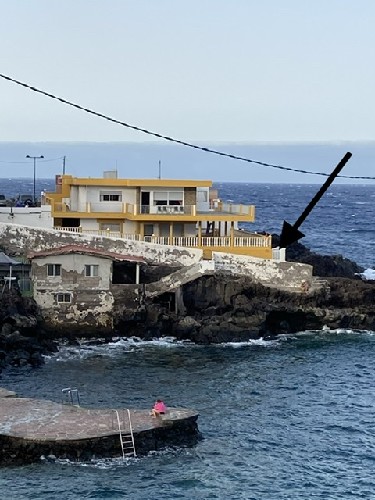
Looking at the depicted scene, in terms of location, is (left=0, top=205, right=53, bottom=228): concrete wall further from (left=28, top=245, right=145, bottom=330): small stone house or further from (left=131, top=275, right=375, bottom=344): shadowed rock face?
(left=131, top=275, right=375, bottom=344): shadowed rock face

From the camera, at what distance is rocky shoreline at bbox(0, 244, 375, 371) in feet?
Result: 166

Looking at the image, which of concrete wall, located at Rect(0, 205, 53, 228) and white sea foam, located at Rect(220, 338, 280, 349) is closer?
white sea foam, located at Rect(220, 338, 280, 349)

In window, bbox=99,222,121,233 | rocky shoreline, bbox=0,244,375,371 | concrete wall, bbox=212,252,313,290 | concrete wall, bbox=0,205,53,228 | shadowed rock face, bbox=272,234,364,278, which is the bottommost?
rocky shoreline, bbox=0,244,375,371

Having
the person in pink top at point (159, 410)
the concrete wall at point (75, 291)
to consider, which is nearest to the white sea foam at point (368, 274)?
the concrete wall at point (75, 291)

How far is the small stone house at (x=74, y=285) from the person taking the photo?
52.0 meters

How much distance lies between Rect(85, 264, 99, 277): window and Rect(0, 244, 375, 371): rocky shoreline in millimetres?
2488

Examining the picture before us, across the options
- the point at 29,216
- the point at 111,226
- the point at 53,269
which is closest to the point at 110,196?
the point at 111,226

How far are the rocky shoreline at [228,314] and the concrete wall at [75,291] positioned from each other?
0.64 meters

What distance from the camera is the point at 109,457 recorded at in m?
32.1

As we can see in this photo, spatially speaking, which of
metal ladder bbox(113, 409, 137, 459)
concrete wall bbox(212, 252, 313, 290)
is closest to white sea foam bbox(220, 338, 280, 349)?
concrete wall bbox(212, 252, 313, 290)

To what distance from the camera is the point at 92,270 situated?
52438mm

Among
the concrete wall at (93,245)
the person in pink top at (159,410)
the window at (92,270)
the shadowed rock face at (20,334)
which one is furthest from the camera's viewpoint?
the concrete wall at (93,245)

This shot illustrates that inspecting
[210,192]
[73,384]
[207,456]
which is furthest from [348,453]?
[210,192]

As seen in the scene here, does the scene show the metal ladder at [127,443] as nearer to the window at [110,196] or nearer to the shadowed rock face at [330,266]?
the window at [110,196]
